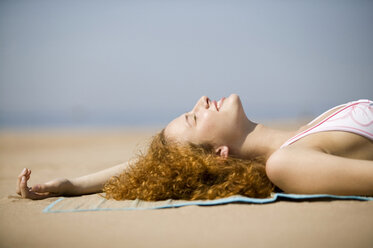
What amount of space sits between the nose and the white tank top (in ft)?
2.38

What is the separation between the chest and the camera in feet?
9.21

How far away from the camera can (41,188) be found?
10.3ft

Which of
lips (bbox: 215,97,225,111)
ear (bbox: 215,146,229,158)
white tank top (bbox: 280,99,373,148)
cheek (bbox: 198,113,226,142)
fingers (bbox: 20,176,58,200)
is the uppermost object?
lips (bbox: 215,97,225,111)

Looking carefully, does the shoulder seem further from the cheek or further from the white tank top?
the cheek

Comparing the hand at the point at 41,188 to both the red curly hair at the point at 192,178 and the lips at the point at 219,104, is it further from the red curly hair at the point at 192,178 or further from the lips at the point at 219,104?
the lips at the point at 219,104

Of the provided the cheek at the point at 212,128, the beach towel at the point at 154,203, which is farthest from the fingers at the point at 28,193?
the cheek at the point at 212,128

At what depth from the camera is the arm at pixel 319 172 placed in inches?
96.7

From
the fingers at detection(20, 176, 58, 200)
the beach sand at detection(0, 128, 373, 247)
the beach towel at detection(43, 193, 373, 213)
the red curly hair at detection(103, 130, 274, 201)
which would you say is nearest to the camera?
the beach sand at detection(0, 128, 373, 247)

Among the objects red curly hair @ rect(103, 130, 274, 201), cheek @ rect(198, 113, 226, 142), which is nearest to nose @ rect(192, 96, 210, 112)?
cheek @ rect(198, 113, 226, 142)

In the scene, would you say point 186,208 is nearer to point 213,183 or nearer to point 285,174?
point 213,183

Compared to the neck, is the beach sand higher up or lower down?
lower down

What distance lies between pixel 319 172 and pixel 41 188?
2294 millimetres

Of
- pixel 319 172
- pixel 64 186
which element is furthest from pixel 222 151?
pixel 64 186

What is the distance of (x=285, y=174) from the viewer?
2629mm
